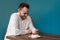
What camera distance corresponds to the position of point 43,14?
300cm

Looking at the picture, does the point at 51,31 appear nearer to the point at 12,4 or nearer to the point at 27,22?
the point at 27,22

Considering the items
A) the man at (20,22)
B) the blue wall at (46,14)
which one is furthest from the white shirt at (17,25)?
the blue wall at (46,14)

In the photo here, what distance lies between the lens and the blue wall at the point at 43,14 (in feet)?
9.52

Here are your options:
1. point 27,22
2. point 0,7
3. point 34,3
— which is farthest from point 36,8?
point 0,7

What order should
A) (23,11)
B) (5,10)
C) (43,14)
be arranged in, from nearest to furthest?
1. (23,11)
2. (5,10)
3. (43,14)

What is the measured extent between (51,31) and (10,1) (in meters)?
0.86

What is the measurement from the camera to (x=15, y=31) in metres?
2.43

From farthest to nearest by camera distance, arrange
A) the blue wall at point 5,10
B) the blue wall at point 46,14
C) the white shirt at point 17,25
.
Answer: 1. the blue wall at point 46,14
2. the blue wall at point 5,10
3. the white shirt at point 17,25

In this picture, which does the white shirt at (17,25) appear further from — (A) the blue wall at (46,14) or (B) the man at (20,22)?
(A) the blue wall at (46,14)

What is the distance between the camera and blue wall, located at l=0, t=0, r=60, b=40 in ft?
9.52

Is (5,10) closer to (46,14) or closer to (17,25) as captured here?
(17,25)

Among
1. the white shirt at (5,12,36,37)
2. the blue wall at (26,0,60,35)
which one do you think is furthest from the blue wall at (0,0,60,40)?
the white shirt at (5,12,36,37)

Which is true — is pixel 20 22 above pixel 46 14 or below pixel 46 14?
below

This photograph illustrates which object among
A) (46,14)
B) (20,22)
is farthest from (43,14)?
(20,22)
